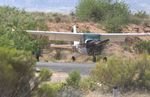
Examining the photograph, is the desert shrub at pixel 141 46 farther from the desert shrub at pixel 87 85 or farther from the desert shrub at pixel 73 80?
the desert shrub at pixel 73 80

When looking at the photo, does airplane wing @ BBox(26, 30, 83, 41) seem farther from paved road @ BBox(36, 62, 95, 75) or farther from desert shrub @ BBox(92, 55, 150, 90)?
desert shrub @ BBox(92, 55, 150, 90)

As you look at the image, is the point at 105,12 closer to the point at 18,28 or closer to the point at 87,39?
the point at 87,39

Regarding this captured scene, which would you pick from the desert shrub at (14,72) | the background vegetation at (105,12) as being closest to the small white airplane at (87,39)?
the background vegetation at (105,12)

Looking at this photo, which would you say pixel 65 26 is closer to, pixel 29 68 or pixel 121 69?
pixel 121 69

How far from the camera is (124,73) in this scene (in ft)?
52.7

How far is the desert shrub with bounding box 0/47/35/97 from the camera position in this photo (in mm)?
11031

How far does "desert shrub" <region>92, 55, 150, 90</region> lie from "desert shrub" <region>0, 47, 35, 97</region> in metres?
4.93

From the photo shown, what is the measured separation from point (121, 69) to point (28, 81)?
17.3 feet

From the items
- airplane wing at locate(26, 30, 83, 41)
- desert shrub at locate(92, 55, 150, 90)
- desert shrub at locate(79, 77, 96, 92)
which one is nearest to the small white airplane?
airplane wing at locate(26, 30, 83, 41)

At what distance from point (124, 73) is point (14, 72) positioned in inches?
224

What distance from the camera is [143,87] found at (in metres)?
16.2

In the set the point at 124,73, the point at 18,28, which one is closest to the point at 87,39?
the point at 18,28

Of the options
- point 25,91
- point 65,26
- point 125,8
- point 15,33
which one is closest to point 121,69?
point 25,91

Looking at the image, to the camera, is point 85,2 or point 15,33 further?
point 85,2
